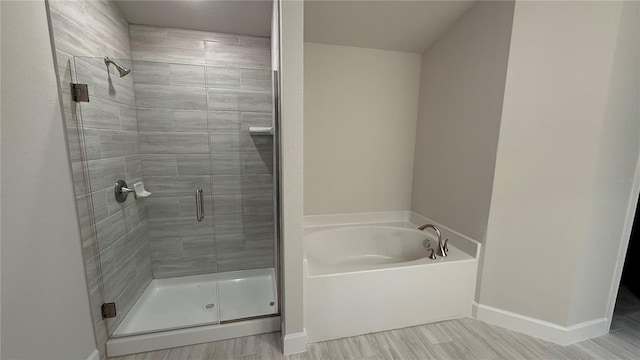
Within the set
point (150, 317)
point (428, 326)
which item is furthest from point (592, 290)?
point (150, 317)

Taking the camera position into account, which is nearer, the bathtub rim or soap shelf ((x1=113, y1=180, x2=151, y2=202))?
soap shelf ((x1=113, y1=180, x2=151, y2=202))

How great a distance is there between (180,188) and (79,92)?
2.89ft

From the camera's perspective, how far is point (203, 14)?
1.90 metres

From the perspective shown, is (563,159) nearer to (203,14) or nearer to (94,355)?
(203,14)

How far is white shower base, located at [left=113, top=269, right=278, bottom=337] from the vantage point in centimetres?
167

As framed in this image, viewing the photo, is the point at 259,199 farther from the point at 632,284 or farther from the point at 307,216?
the point at 632,284

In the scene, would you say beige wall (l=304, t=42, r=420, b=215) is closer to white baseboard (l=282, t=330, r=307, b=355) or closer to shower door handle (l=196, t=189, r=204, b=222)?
shower door handle (l=196, t=189, r=204, b=222)

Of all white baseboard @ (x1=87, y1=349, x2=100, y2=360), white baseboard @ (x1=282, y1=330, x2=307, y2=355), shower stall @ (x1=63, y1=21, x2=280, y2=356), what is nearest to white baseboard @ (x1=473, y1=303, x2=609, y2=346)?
white baseboard @ (x1=282, y1=330, x2=307, y2=355)

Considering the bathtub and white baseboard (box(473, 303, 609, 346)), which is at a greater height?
the bathtub

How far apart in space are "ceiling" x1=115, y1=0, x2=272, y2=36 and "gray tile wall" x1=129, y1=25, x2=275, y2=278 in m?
0.08

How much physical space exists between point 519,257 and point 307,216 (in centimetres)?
166

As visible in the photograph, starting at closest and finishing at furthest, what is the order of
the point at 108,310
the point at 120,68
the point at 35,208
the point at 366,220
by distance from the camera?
1. the point at 35,208
2. the point at 108,310
3. the point at 120,68
4. the point at 366,220

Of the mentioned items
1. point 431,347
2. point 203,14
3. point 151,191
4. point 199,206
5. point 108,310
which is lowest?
point 431,347

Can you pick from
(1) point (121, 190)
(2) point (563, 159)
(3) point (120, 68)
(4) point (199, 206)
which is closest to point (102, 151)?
(1) point (121, 190)
